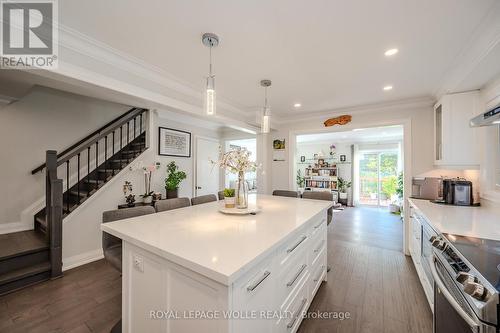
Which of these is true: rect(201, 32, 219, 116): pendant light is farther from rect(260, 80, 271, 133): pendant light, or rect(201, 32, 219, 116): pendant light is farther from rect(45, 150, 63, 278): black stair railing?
rect(45, 150, 63, 278): black stair railing

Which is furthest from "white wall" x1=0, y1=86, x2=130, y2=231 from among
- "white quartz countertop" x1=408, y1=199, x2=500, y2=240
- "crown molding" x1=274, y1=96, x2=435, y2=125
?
"white quartz countertop" x1=408, y1=199, x2=500, y2=240

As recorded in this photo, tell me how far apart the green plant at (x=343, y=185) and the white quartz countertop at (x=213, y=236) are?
20.8 ft

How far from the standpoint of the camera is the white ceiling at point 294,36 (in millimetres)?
1455

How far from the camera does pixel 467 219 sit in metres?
1.83

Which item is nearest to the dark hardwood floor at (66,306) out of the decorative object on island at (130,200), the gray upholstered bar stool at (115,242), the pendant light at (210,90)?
the gray upholstered bar stool at (115,242)

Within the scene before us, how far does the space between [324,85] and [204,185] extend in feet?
12.0

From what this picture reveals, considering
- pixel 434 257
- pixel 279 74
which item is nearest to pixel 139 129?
pixel 279 74

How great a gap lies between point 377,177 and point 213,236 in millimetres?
7846

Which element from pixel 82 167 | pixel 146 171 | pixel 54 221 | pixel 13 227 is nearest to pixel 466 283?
pixel 54 221

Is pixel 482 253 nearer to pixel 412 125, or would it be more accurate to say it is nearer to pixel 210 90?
pixel 210 90

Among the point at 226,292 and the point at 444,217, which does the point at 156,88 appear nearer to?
the point at 226,292

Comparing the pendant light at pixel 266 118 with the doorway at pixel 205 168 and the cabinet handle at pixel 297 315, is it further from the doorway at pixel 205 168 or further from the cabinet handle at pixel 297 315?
the doorway at pixel 205 168

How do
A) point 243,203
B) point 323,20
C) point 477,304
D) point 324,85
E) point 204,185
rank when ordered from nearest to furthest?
point 477,304 → point 323,20 → point 243,203 → point 324,85 → point 204,185

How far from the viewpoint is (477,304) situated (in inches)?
33.0
